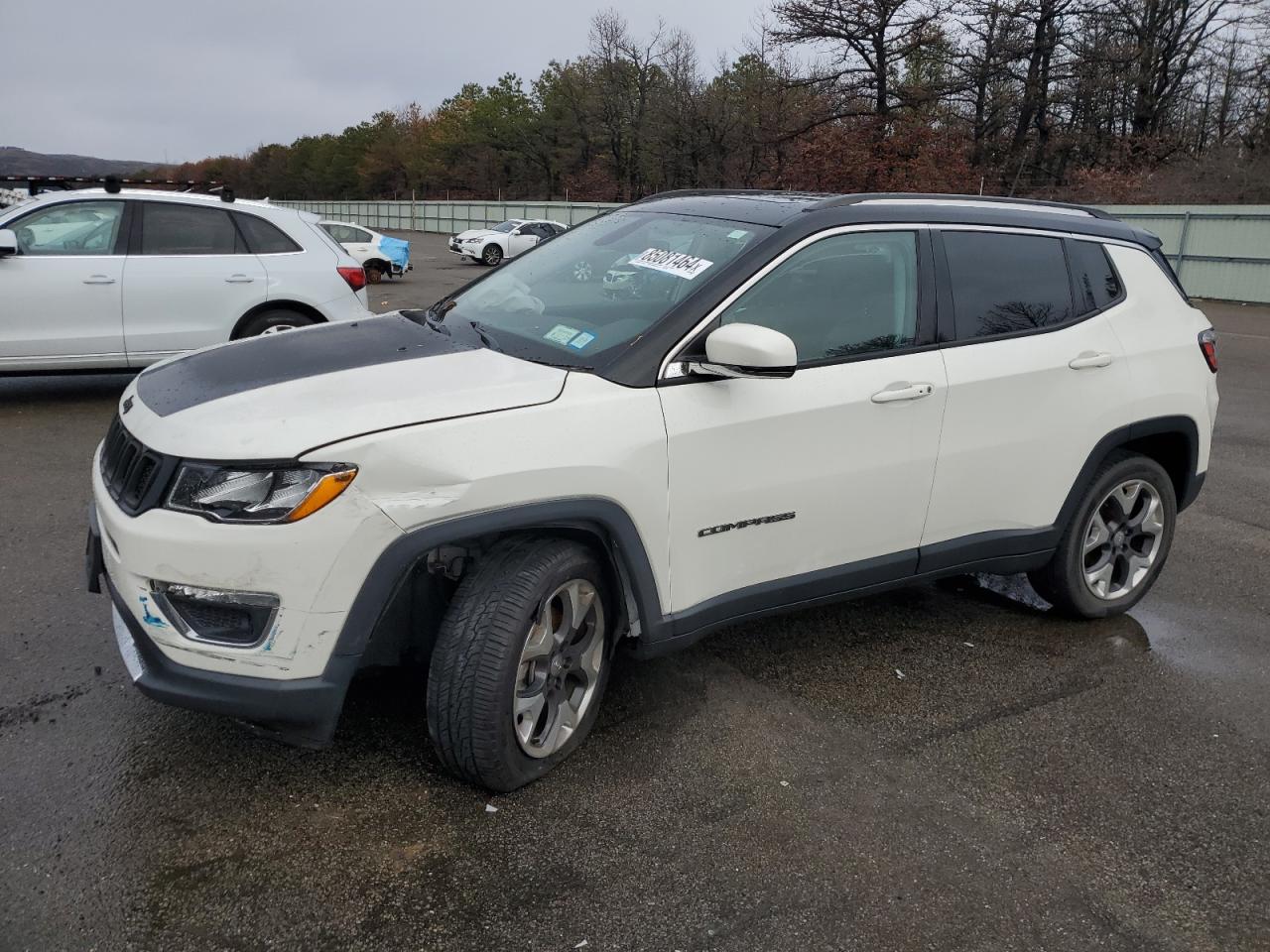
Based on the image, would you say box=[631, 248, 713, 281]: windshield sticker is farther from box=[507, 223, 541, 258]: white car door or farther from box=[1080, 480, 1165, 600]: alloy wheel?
box=[507, 223, 541, 258]: white car door

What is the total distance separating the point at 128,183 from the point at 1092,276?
25.3 ft

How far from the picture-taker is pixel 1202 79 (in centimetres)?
3775

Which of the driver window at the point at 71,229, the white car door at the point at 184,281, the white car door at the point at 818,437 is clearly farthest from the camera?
the white car door at the point at 184,281

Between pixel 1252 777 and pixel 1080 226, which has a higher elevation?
pixel 1080 226

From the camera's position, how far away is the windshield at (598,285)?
10.9 ft

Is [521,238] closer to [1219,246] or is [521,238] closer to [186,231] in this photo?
[1219,246]

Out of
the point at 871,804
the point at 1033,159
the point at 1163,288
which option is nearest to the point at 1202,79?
the point at 1033,159

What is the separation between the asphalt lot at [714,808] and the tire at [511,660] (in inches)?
6.2

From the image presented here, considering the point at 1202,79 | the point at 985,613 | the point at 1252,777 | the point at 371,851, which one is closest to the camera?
the point at 371,851

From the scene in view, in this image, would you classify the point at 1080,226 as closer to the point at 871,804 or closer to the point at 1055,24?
the point at 871,804

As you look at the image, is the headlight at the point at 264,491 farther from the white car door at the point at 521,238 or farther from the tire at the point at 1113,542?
the white car door at the point at 521,238

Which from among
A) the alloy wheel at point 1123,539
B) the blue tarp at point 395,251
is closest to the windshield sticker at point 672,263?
the alloy wheel at point 1123,539

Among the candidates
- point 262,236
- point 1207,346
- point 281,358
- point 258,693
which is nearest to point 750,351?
point 281,358

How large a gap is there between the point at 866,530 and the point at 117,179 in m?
7.06
